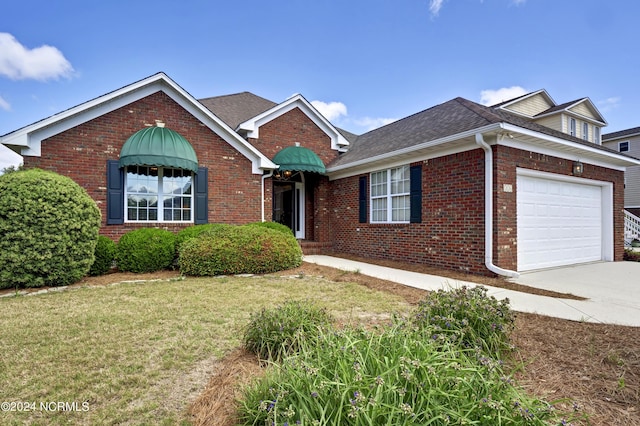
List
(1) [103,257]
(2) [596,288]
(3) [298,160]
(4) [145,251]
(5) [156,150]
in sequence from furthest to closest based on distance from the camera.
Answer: (3) [298,160], (5) [156,150], (4) [145,251], (1) [103,257], (2) [596,288]

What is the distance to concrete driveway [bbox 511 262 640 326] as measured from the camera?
15.2 ft

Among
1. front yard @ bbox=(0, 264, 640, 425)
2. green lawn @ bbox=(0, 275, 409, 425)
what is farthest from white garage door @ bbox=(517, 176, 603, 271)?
green lawn @ bbox=(0, 275, 409, 425)

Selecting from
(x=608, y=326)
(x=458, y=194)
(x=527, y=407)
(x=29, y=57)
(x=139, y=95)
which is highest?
(x=29, y=57)

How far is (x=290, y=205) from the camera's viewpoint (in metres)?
14.0

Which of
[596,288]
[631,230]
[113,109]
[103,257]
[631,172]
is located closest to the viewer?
[596,288]

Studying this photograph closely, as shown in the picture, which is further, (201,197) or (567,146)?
(201,197)

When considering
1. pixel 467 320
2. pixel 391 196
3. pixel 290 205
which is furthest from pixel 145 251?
pixel 467 320

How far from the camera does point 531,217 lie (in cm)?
830

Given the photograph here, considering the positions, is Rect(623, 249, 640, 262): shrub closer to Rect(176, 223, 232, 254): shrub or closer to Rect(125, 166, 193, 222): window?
Rect(176, 223, 232, 254): shrub

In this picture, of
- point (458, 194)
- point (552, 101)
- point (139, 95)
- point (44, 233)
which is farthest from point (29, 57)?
point (552, 101)

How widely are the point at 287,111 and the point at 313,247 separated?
5821 millimetres

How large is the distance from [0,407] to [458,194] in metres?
8.70

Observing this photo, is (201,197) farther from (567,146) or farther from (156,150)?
(567,146)

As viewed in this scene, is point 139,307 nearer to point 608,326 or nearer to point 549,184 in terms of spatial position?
point 608,326
